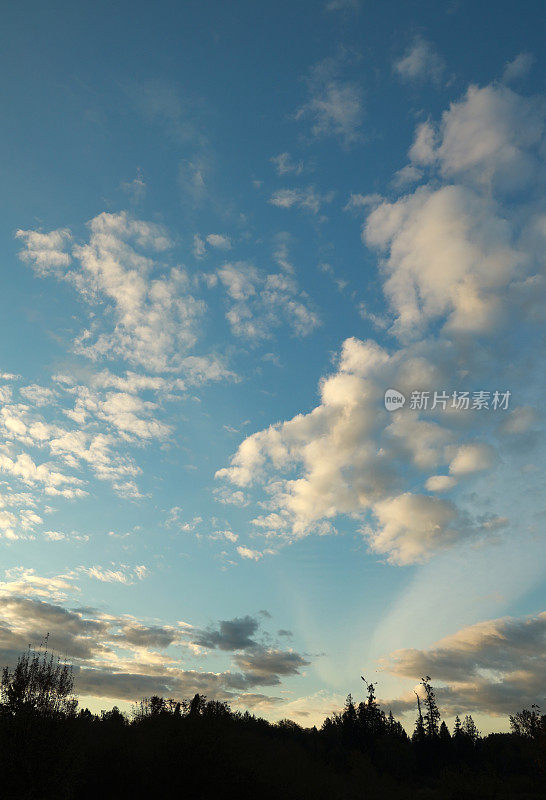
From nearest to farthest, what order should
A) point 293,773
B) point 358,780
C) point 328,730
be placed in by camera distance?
1. point 293,773
2. point 358,780
3. point 328,730

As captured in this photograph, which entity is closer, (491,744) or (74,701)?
(74,701)

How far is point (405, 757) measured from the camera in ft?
274

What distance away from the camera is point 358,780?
64.6m

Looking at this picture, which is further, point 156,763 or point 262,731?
point 262,731

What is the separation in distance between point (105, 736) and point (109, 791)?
29.0ft

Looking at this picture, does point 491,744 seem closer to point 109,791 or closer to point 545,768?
point 545,768

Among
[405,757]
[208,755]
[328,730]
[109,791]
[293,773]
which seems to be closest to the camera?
[208,755]

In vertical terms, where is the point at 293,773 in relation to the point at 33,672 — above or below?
below

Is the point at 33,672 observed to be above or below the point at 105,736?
above

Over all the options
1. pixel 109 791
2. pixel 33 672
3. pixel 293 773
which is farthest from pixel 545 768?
pixel 33 672

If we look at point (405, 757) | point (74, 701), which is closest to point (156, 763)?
point (74, 701)

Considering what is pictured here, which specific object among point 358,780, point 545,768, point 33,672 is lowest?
point 358,780

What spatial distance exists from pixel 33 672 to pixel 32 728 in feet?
13.8

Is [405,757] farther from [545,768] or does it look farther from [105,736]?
[105,736]
